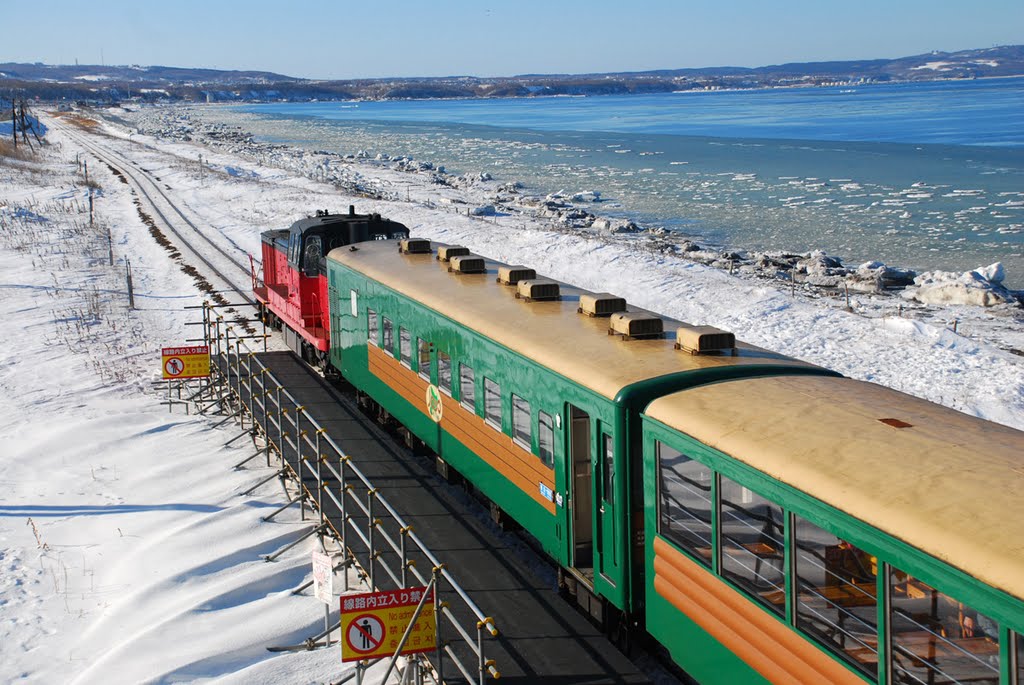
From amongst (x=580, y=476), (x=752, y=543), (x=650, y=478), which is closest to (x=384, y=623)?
(x=580, y=476)

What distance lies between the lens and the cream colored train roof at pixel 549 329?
10.3 m

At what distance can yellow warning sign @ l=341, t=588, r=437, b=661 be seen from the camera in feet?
30.9

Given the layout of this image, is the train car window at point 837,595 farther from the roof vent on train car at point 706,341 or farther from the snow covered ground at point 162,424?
the snow covered ground at point 162,424

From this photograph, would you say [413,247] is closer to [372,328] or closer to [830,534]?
[372,328]

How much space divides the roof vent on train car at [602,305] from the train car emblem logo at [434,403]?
293cm

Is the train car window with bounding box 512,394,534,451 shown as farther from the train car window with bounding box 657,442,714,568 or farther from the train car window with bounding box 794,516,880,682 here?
the train car window with bounding box 794,516,880,682

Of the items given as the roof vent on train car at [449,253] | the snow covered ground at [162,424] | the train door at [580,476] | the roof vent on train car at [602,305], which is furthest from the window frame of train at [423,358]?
the train door at [580,476]

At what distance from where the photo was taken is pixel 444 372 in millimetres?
14672

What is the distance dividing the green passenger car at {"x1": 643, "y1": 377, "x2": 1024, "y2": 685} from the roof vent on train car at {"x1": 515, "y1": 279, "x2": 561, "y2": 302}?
15.9 ft

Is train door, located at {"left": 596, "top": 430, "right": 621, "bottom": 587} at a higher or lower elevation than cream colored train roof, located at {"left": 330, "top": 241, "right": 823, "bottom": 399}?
lower

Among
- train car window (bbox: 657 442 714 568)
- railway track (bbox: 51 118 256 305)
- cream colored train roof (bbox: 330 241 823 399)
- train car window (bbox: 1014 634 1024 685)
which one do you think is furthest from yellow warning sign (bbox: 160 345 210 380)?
train car window (bbox: 1014 634 1024 685)

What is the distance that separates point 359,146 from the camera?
364ft

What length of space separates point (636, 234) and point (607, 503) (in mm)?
35923

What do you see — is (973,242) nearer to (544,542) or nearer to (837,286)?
(837,286)
